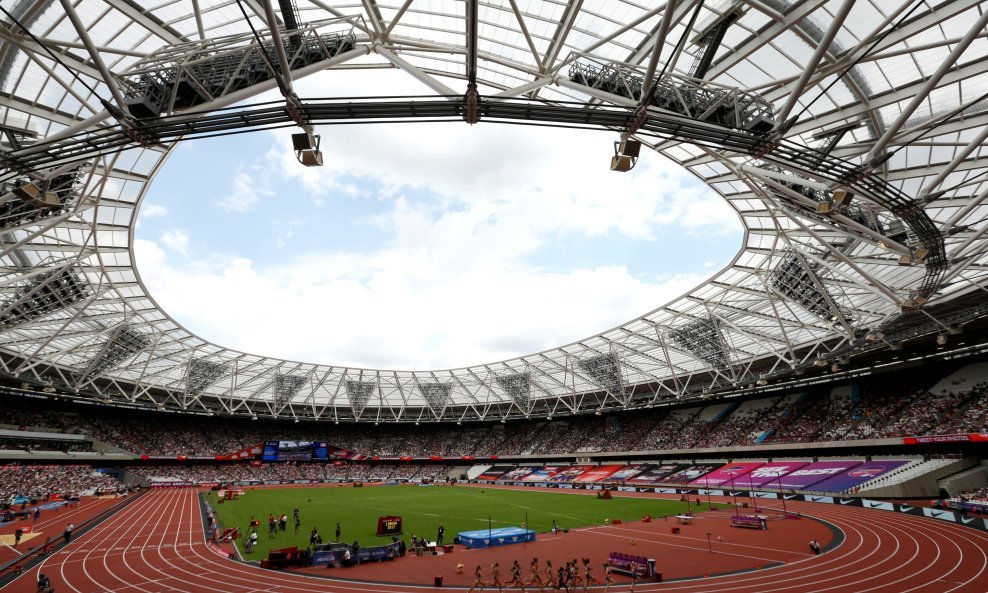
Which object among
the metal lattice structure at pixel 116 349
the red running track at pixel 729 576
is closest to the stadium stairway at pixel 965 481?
the red running track at pixel 729 576

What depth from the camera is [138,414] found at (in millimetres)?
81125

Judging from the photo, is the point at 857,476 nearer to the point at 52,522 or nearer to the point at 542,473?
the point at 542,473

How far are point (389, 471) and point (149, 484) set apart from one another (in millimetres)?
36155

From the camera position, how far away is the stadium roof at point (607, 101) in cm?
1389

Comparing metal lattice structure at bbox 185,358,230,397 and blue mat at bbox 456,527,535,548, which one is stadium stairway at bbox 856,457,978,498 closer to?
blue mat at bbox 456,527,535,548

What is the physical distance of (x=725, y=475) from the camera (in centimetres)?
5722

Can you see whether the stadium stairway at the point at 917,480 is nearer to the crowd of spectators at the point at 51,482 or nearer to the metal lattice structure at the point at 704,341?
the metal lattice structure at the point at 704,341

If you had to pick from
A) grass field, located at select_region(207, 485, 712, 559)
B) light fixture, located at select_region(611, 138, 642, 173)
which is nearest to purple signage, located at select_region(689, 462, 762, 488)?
grass field, located at select_region(207, 485, 712, 559)

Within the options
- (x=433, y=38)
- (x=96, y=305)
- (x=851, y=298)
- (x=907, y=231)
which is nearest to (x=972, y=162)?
(x=907, y=231)

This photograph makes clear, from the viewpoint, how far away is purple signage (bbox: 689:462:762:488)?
182 ft

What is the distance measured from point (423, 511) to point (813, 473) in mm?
37282

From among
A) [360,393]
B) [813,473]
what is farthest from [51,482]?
[813,473]

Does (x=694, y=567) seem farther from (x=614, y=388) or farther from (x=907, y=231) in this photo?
(x=614, y=388)

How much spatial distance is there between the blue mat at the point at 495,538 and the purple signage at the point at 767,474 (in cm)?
3216
